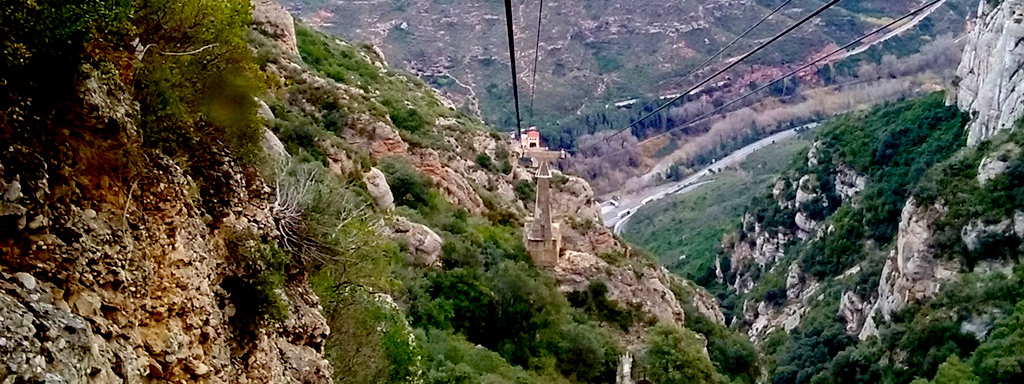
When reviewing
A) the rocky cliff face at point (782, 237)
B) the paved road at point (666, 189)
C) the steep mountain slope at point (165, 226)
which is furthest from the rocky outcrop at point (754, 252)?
the steep mountain slope at point (165, 226)

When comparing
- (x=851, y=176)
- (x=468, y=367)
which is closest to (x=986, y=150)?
(x=851, y=176)

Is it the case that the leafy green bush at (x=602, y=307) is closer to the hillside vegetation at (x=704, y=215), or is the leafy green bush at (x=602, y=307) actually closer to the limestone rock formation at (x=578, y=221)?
the limestone rock formation at (x=578, y=221)

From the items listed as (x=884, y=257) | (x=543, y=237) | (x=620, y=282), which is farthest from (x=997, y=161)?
(x=543, y=237)

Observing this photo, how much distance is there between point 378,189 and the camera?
20875 mm

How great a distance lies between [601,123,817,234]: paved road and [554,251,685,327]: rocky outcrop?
35.9 metres

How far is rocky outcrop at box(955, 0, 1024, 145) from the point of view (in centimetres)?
4628

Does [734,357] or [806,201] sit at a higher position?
[734,357]

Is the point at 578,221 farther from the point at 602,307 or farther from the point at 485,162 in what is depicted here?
the point at 485,162

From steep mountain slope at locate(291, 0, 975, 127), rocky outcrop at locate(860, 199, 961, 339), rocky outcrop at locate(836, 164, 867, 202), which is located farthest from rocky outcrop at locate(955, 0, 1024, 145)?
steep mountain slope at locate(291, 0, 975, 127)

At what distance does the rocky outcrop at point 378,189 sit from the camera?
20.5 m

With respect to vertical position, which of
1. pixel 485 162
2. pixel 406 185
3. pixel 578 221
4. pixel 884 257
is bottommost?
pixel 884 257

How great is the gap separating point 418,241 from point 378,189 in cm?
246

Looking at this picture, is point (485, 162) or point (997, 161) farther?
point (997, 161)

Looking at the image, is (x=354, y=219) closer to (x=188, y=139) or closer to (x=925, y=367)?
(x=188, y=139)
